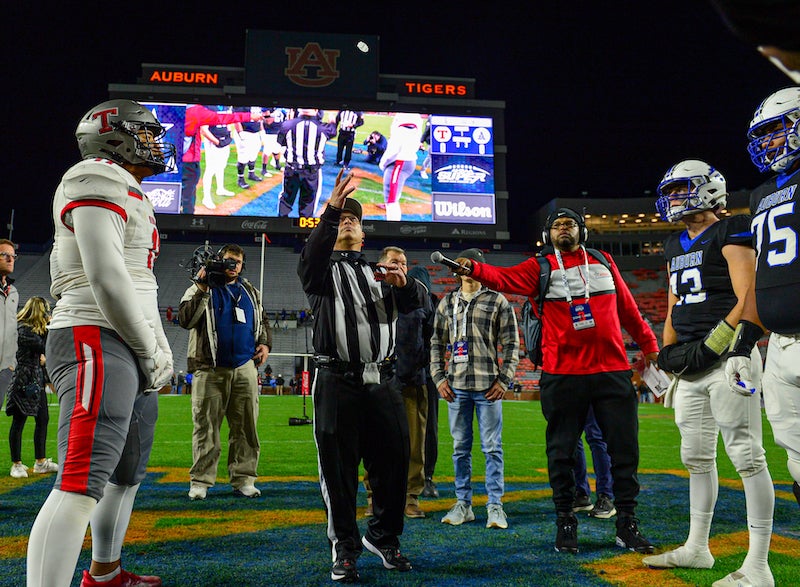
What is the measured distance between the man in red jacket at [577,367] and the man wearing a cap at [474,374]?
1.89 feet

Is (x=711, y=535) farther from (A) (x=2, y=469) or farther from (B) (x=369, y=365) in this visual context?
(A) (x=2, y=469)

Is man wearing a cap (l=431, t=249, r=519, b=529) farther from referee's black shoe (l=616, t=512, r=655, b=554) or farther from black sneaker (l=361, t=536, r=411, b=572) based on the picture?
black sneaker (l=361, t=536, r=411, b=572)

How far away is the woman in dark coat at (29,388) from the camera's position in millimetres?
6195

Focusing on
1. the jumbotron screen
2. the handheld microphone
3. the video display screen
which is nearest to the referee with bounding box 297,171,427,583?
the handheld microphone

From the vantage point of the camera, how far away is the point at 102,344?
2340mm

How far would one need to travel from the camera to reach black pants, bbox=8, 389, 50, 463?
6.16 metres

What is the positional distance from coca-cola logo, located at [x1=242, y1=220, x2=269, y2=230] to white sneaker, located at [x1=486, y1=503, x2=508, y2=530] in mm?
19439

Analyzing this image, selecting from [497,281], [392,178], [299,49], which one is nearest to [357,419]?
Answer: [497,281]

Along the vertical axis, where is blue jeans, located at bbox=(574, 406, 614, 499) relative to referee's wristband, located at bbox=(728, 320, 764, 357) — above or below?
below

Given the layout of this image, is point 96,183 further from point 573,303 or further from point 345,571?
point 573,303

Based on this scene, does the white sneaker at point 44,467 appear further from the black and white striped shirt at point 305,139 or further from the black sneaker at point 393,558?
the black and white striped shirt at point 305,139

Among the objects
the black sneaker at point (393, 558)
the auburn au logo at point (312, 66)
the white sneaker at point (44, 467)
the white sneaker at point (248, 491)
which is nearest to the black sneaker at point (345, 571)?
the black sneaker at point (393, 558)

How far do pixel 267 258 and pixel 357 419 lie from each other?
34902 mm

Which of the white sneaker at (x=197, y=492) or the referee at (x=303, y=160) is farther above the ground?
the referee at (x=303, y=160)
